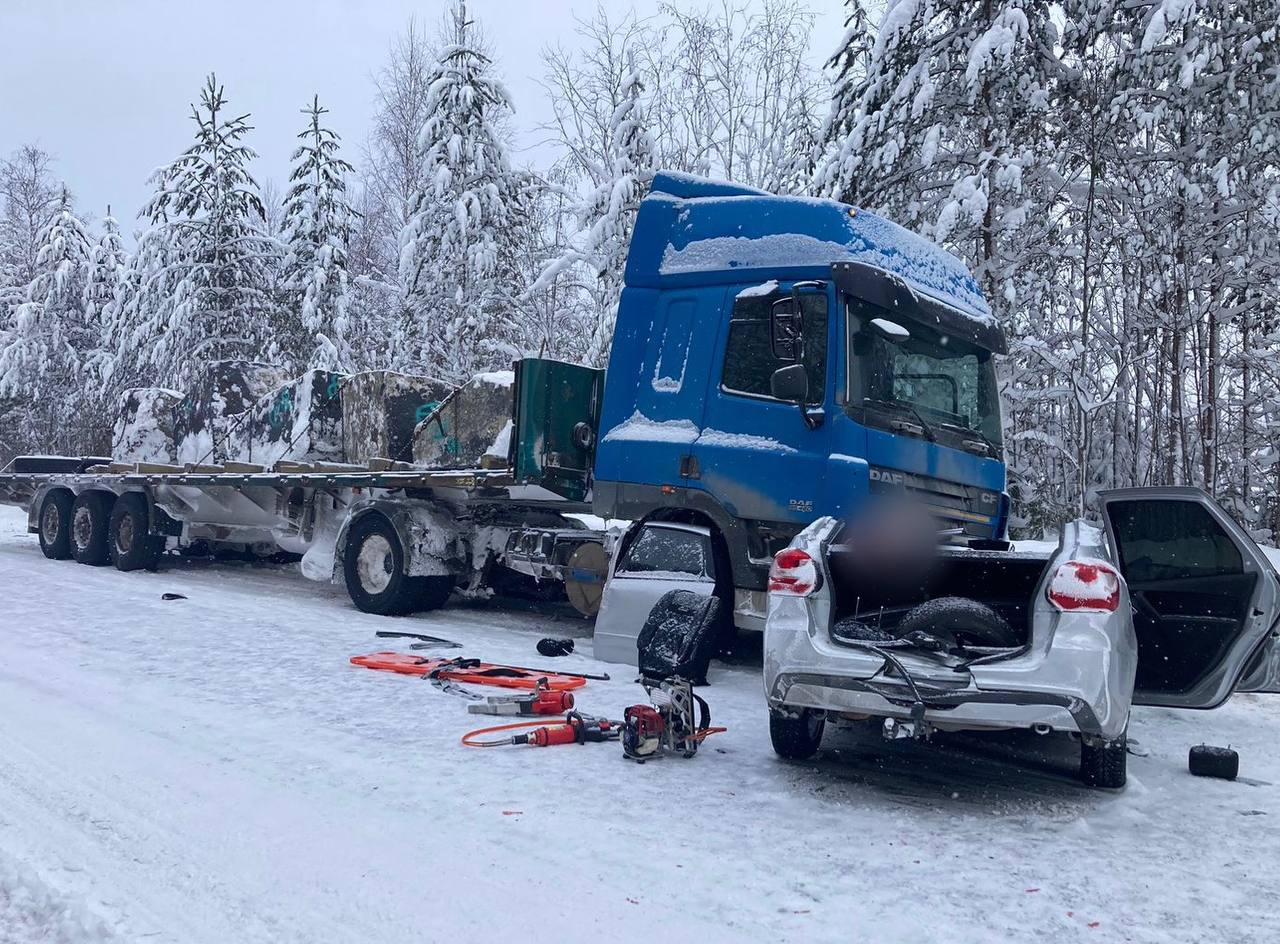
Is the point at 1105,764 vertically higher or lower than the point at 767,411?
lower

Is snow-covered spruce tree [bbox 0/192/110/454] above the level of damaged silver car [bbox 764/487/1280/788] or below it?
above

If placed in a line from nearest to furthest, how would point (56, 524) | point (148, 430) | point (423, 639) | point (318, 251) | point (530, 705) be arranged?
point (530, 705) → point (423, 639) → point (148, 430) → point (56, 524) → point (318, 251)

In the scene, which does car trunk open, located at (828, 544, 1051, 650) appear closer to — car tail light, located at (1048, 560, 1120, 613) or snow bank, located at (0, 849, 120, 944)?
car tail light, located at (1048, 560, 1120, 613)

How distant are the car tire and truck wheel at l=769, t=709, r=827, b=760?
1.22 m

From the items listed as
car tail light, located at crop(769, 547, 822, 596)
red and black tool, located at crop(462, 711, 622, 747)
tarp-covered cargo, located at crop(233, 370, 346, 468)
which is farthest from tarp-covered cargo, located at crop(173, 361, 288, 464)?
car tail light, located at crop(769, 547, 822, 596)

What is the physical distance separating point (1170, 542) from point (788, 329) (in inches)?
101

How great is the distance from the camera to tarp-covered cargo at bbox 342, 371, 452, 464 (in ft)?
34.0

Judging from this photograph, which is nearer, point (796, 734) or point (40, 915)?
point (40, 915)

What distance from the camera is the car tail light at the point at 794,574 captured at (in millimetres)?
4730

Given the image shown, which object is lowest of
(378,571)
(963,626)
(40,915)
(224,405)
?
(40,915)

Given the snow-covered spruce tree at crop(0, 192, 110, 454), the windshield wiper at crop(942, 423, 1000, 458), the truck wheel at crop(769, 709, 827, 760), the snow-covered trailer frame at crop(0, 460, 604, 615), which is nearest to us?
the truck wheel at crop(769, 709, 827, 760)

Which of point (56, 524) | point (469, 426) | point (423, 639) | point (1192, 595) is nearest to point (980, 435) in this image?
point (1192, 595)

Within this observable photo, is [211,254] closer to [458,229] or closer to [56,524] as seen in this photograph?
[458,229]

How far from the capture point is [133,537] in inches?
504
